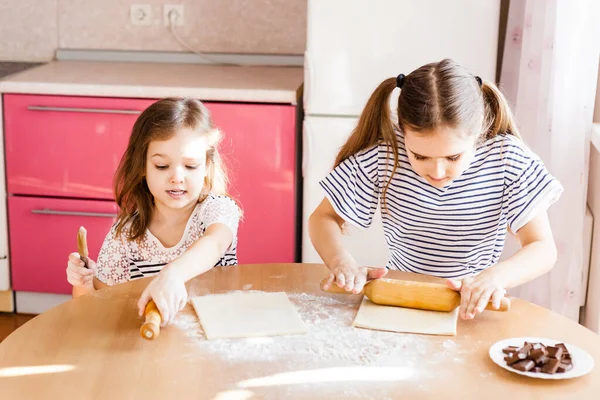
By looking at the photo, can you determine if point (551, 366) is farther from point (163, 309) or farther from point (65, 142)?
point (65, 142)

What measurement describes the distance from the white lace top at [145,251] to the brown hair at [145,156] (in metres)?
0.02

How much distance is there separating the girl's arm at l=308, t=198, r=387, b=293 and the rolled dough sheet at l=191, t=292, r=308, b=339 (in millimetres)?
102

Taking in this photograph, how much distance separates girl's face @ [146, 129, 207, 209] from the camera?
5.90 ft

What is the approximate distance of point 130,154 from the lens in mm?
1881

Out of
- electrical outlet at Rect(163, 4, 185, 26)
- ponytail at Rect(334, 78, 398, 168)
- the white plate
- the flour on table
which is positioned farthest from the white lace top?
electrical outlet at Rect(163, 4, 185, 26)

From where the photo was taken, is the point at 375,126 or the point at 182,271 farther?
the point at 375,126

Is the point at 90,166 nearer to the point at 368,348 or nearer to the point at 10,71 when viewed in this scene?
the point at 10,71

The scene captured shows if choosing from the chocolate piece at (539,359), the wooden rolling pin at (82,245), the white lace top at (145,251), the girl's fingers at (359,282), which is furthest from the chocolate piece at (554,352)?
the wooden rolling pin at (82,245)

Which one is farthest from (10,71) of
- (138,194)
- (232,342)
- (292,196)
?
(232,342)

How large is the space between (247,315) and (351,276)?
0.66 ft

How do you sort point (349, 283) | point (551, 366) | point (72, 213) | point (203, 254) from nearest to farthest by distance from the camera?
point (551, 366)
point (349, 283)
point (203, 254)
point (72, 213)

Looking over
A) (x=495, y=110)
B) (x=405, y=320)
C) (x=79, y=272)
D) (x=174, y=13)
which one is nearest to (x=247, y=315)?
(x=405, y=320)

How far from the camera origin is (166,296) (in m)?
1.47

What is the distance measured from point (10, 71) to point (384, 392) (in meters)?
2.35
